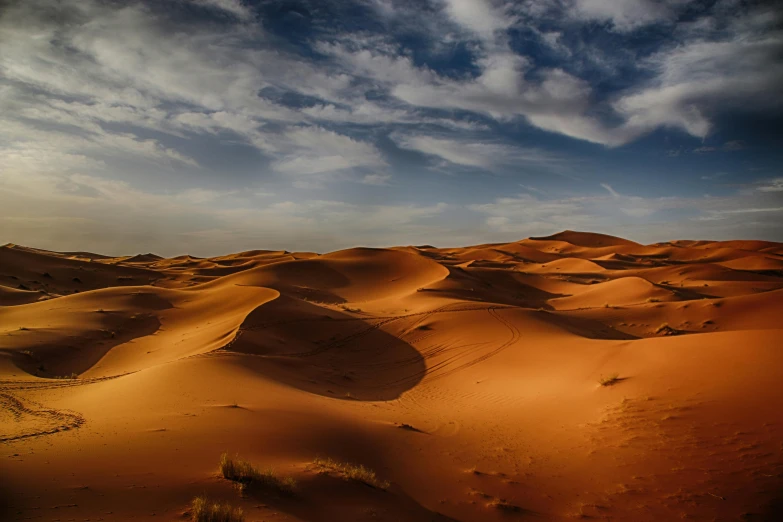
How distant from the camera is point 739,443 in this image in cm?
593

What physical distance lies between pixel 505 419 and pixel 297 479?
5124mm

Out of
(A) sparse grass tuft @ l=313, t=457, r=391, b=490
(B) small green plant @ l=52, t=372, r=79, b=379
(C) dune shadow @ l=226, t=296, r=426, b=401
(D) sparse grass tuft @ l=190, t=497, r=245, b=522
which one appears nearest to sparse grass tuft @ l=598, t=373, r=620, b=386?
(C) dune shadow @ l=226, t=296, r=426, b=401

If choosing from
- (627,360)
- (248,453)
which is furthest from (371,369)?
(248,453)

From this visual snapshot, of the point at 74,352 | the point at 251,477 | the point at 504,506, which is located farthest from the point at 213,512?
the point at 74,352

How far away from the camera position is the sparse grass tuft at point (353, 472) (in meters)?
5.30

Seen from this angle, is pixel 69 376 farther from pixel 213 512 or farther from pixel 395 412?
pixel 213 512

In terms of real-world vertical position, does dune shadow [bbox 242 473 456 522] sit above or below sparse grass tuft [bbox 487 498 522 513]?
above

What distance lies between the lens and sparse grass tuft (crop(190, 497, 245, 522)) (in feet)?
12.1

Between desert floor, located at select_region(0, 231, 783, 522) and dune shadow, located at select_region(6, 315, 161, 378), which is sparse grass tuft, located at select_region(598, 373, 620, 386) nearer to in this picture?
desert floor, located at select_region(0, 231, 783, 522)

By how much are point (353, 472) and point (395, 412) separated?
14.2 feet

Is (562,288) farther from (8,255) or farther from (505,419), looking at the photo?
(8,255)

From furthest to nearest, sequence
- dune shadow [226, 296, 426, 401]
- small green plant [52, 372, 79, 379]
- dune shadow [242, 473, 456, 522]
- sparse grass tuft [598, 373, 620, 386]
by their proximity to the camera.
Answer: dune shadow [226, 296, 426, 401] → small green plant [52, 372, 79, 379] → sparse grass tuft [598, 373, 620, 386] → dune shadow [242, 473, 456, 522]

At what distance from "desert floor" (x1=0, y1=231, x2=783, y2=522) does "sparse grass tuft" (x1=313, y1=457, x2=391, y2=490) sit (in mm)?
105

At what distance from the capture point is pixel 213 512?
3736 millimetres
